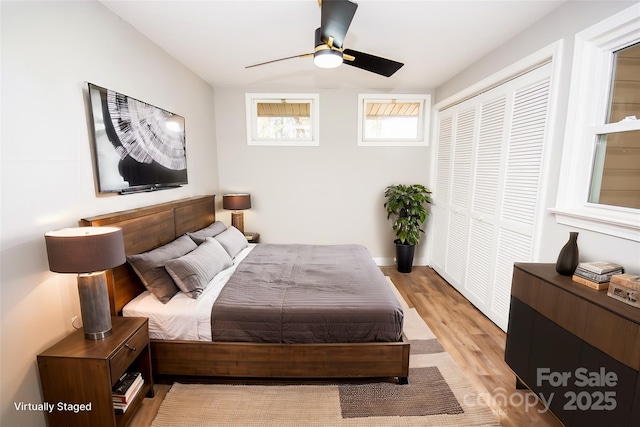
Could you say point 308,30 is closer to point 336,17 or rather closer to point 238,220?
point 336,17

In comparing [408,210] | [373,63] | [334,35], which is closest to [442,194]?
[408,210]

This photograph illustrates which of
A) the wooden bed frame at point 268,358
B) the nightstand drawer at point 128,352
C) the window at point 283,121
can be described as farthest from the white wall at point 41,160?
the window at point 283,121

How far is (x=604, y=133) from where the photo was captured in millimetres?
1820

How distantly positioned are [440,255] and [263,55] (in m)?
3.47

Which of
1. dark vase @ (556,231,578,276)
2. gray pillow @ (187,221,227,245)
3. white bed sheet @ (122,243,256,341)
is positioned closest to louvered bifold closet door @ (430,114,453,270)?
dark vase @ (556,231,578,276)

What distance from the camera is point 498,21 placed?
7.52 feet

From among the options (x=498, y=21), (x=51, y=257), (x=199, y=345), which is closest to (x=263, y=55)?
(x=498, y=21)

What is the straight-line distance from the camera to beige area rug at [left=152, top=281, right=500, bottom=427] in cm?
174

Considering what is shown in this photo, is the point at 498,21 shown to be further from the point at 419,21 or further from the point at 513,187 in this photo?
the point at 513,187

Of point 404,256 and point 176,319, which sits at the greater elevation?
point 176,319

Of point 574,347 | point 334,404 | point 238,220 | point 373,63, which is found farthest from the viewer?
point 238,220

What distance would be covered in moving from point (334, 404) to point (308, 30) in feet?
9.55

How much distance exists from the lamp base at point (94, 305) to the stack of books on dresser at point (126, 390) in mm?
350

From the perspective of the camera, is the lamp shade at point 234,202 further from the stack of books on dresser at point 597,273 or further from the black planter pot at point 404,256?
the stack of books on dresser at point 597,273
